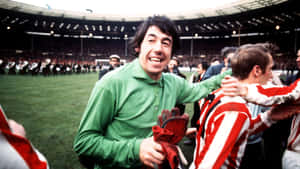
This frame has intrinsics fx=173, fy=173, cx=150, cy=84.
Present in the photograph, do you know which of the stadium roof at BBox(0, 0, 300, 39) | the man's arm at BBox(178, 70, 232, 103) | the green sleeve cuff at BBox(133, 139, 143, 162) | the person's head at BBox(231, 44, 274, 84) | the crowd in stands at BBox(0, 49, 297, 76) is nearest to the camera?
the green sleeve cuff at BBox(133, 139, 143, 162)

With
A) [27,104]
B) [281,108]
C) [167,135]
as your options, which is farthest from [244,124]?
[27,104]

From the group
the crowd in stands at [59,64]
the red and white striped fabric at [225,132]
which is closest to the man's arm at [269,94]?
the red and white striped fabric at [225,132]

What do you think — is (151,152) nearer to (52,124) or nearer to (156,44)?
(156,44)

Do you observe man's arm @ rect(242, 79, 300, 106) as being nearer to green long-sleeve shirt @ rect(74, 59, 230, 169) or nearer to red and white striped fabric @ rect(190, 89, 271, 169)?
red and white striped fabric @ rect(190, 89, 271, 169)

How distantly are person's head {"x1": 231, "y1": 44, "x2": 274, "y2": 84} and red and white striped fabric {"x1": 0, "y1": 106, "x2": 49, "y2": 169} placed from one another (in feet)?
5.31

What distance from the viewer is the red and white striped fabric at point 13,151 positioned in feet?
2.34

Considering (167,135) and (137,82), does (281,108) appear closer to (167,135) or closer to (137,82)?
(167,135)

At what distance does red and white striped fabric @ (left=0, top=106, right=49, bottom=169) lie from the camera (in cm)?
71

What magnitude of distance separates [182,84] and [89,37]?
5106 cm

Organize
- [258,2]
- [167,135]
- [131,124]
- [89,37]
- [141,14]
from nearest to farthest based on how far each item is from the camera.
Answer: [167,135] < [131,124] < [258,2] < [141,14] < [89,37]

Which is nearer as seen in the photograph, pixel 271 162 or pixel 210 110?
pixel 210 110

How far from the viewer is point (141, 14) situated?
37.7m

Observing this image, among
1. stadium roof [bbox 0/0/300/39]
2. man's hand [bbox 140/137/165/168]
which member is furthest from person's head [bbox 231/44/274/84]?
stadium roof [bbox 0/0/300/39]

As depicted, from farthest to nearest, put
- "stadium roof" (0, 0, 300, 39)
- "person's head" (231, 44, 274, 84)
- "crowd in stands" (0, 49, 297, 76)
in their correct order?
"stadium roof" (0, 0, 300, 39)
"crowd in stands" (0, 49, 297, 76)
"person's head" (231, 44, 274, 84)
